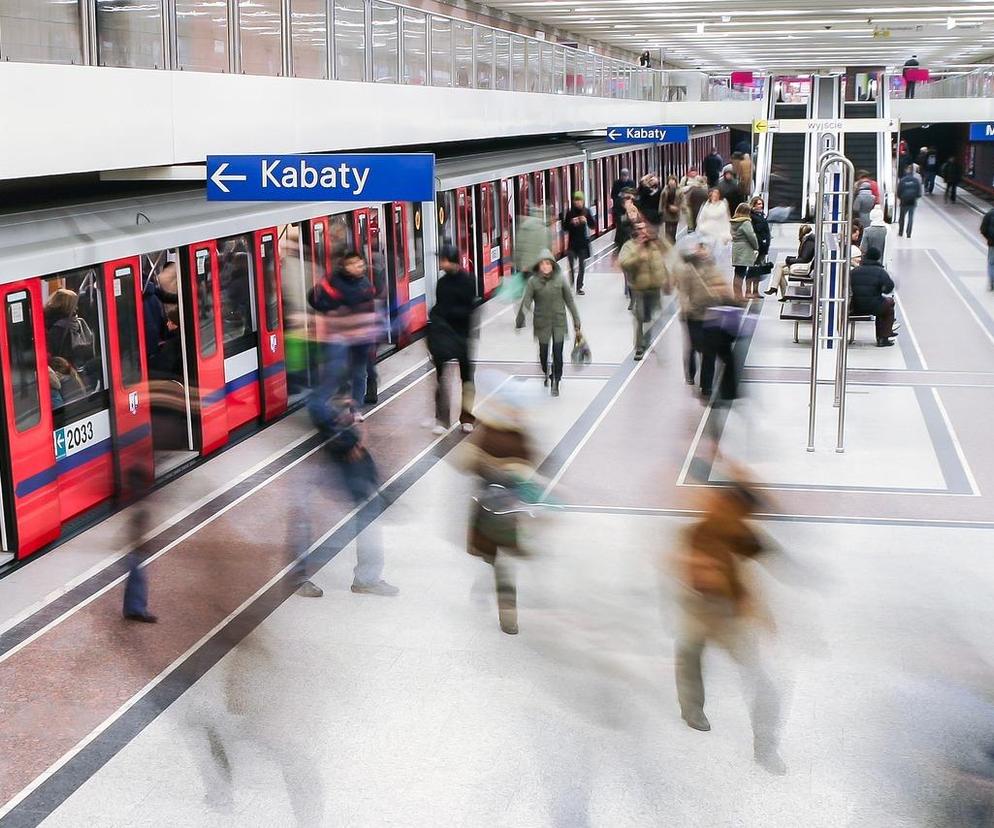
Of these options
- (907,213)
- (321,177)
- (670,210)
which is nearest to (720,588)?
(321,177)

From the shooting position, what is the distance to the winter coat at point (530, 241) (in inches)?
694

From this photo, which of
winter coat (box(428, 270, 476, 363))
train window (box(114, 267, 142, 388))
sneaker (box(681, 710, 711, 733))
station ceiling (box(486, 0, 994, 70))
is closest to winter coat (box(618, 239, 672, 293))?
winter coat (box(428, 270, 476, 363))

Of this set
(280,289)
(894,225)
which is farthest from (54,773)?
(894,225)

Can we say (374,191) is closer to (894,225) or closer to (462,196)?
(462,196)

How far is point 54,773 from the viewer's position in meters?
6.47

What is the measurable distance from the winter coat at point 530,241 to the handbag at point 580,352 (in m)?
2.36

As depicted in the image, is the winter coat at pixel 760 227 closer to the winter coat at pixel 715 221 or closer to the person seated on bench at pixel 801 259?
the person seated on bench at pixel 801 259

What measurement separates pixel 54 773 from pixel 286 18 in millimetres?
8378

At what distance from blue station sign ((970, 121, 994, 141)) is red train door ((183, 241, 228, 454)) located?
2498 centimetres

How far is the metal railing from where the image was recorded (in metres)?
8.89

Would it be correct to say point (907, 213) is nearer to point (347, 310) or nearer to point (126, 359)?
point (347, 310)

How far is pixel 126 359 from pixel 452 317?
11.3 ft

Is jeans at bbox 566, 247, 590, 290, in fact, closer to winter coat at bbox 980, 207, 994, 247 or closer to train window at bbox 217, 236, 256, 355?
winter coat at bbox 980, 207, 994, 247

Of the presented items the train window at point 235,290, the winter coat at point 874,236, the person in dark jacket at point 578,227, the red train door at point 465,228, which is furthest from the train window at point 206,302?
the winter coat at point 874,236
